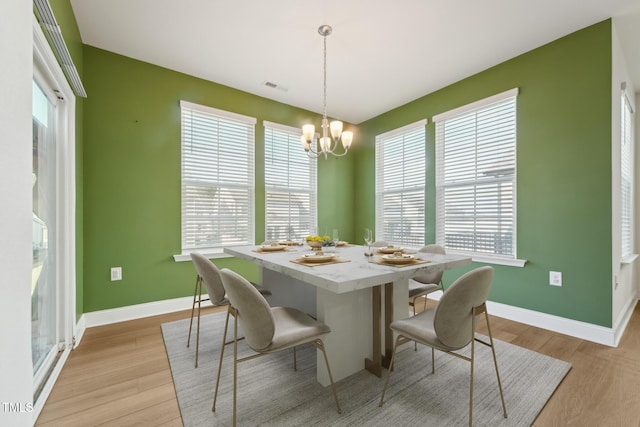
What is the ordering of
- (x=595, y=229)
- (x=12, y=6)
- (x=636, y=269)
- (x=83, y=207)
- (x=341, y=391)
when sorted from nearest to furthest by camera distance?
1. (x=12, y=6)
2. (x=341, y=391)
3. (x=595, y=229)
4. (x=83, y=207)
5. (x=636, y=269)

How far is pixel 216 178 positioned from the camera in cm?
351

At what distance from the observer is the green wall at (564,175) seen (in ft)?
7.95

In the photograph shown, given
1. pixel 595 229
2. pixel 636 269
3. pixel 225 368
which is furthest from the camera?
pixel 636 269

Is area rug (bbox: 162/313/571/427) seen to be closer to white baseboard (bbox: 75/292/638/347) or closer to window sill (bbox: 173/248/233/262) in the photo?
white baseboard (bbox: 75/292/638/347)

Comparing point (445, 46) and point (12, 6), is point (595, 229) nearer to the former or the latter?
point (445, 46)

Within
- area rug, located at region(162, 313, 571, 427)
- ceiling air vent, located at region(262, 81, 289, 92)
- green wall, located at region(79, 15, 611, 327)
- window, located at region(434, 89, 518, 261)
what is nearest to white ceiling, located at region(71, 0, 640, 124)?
ceiling air vent, located at region(262, 81, 289, 92)

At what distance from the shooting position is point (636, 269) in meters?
3.59

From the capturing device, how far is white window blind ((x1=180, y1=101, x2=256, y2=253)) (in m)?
3.34

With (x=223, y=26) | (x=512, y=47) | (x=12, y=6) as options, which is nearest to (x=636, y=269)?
(x=512, y=47)

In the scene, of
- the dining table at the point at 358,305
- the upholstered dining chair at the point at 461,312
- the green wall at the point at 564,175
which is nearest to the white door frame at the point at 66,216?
the dining table at the point at 358,305

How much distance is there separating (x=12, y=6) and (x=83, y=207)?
2.37m

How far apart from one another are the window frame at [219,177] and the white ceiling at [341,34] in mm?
425

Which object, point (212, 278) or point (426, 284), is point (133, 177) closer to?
point (212, 278)

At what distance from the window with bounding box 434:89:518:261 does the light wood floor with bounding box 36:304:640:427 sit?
41.5 inches
